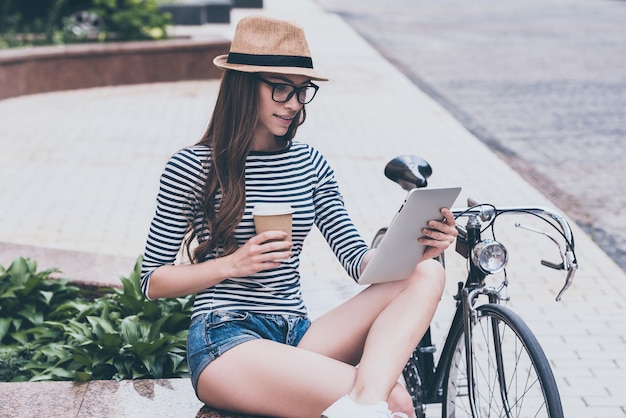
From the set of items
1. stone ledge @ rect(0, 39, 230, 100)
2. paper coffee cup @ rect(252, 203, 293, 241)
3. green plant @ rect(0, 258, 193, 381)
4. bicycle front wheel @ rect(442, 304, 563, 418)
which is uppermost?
paper coffee cup @ rect(252, 203, 293, 241)

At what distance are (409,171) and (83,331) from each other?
1615 mm

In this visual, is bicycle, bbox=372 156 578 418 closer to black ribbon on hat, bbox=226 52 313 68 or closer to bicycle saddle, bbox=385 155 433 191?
bicycle saddle, bbox=385 155 433 191

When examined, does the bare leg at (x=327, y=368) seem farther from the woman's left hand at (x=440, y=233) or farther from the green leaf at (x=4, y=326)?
the green leaf at (x=4, y=326)

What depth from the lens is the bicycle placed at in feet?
9.88

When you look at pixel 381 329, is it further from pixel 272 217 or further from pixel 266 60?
pixel 266 60

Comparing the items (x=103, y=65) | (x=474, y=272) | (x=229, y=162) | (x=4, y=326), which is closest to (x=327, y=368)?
(x=474, y=272)

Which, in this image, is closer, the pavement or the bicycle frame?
the bicycle frame

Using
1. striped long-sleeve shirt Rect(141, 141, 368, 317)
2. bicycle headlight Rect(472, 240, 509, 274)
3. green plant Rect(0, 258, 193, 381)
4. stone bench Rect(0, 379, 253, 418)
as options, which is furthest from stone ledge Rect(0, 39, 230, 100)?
bicycle headlight Rect(472, 240, 509, 274)

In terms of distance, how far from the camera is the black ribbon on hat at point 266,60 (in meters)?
3.28

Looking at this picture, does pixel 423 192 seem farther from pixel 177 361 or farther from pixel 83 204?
pixel 83 204

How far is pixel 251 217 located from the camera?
3326 millimetres

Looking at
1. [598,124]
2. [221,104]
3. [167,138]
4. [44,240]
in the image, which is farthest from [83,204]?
[598,124]

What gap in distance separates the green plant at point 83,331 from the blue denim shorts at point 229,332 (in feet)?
2.25

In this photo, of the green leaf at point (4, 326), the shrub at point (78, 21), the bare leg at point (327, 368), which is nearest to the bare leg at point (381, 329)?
the bare leg at point (327, 368)
